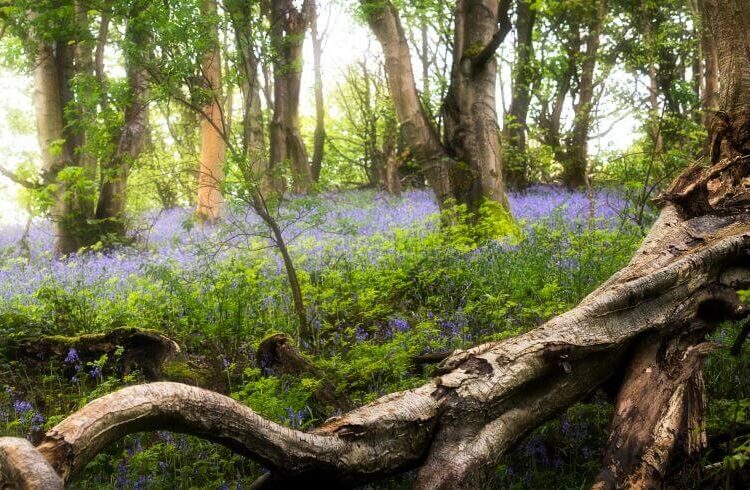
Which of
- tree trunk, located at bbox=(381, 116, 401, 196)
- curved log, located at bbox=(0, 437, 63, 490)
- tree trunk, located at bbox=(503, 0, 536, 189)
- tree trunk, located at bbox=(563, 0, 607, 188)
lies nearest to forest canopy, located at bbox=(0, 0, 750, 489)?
curved log, located at bbox=(0, 437, 63, 490)

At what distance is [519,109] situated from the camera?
62.6ft

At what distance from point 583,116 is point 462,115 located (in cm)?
878

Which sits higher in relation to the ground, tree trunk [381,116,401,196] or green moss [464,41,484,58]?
green moss [464,41,484,58]

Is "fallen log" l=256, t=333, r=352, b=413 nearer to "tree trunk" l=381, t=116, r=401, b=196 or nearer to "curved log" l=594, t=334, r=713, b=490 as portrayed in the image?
"curved log" l=594, t=334, r=713, b=490

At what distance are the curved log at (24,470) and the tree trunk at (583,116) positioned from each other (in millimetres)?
16452

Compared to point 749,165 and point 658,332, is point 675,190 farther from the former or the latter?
point 658,332

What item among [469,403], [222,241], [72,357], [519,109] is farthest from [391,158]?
[469,403]

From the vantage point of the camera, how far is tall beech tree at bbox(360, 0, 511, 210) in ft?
31.2

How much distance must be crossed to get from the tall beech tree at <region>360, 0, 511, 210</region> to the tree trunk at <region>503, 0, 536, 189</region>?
273 inches

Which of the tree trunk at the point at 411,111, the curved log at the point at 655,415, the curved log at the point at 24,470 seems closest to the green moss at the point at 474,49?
the tree trunk at the point at 411,111

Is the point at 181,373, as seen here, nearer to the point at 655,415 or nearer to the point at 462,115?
the point at 655,415

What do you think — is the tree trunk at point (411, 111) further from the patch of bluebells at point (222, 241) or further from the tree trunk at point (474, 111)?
the patch of bluebells at point (222, 241)

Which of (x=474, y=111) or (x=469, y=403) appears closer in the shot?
(x=469, y=403)

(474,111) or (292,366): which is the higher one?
(474,111)
